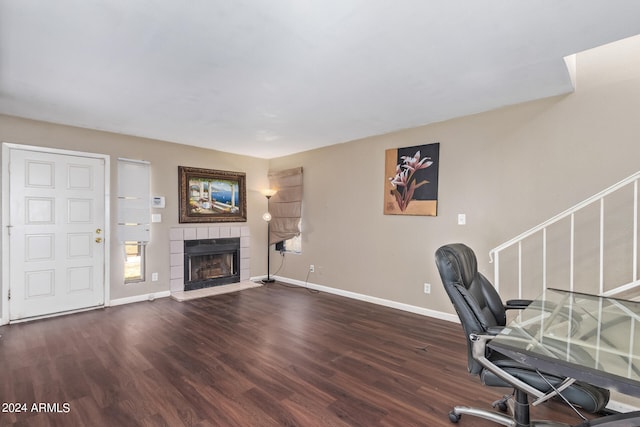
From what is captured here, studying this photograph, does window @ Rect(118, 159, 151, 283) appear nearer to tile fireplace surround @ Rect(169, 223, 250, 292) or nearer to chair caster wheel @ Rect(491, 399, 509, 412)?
tile fireplace surround @ Rect(169, 223, 250, 292)

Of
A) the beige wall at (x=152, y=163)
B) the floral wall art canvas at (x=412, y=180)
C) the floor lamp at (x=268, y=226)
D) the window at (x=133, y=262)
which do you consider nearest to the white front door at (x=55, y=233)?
the beige wall at (x=152, y=163)

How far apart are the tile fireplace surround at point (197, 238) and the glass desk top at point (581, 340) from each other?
469 centimetres

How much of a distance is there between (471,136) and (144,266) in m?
4.84

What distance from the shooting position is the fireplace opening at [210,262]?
506cm

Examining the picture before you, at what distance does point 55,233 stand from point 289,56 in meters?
3.81

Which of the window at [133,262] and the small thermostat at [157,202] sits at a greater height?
the small thermostat at [157,202]

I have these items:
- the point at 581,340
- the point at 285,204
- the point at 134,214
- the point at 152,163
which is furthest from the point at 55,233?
the point at 581,340

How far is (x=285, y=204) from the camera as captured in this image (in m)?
5.72

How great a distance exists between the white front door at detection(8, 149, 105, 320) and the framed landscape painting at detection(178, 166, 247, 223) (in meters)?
1.13

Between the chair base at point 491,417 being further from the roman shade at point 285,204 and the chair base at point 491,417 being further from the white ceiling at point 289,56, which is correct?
the roman shade at point 285,204

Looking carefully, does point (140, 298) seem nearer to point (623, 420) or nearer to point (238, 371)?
point (238, 371)

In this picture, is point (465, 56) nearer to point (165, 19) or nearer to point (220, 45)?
point (220, 45)

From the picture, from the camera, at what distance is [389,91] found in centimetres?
281

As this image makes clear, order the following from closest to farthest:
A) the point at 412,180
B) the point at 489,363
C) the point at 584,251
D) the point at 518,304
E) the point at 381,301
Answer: the point at 489,363 → the point at 518,304 → the point at 584,251 → the point at 412,180 → the point at 381,301
